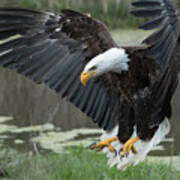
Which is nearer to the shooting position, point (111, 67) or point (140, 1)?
point (140, 1)

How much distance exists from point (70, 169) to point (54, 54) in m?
0.88

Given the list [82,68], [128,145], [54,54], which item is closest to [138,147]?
[128,145]

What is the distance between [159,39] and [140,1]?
0.24m

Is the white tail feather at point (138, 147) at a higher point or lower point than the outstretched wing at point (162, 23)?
lower

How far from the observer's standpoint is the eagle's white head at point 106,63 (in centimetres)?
329

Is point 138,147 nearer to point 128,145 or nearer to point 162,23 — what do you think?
point 128,145

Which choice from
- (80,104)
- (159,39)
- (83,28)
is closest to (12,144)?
(80,104)

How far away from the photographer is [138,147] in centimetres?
370

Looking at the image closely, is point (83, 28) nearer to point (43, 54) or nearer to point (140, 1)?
point (43, 54)

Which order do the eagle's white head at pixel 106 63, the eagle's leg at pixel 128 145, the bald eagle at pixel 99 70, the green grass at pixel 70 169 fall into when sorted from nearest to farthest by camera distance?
the eagle's white head at pixel 106 63 < the bald eagle at pixel 99 70 < the eagle's leg at pixel 128 145 < the green grass at pixel 70 169

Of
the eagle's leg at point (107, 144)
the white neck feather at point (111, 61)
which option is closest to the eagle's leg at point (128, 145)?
the eagle's leg at point (107, 144)

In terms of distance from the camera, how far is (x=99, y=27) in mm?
3564

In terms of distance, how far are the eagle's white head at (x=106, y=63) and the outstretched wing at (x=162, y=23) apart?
0.35m

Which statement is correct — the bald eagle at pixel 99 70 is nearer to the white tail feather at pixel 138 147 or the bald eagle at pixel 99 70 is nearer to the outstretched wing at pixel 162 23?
the white tail feather at pixel 138 147
